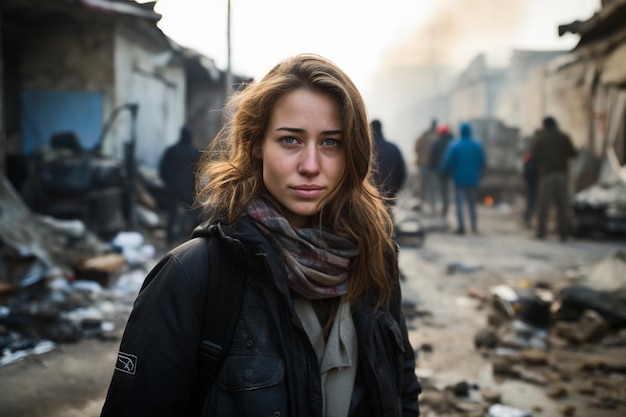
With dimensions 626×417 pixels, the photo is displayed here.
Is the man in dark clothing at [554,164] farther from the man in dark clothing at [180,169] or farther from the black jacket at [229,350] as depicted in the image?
the black jacket at [229,350]

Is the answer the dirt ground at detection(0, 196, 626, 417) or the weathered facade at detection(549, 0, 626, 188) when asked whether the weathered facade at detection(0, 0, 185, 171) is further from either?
the weathered facade at detection(549, 0, 626, 188)

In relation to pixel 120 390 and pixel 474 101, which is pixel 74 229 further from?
pixel 474 101

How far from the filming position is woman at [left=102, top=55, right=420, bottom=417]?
1.33 meters

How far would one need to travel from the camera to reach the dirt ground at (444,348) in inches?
136

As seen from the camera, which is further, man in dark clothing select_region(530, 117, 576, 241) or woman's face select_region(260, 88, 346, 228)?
man in dark clothing select_region(530, 117, 576, 241)

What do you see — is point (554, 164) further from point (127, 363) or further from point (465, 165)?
point (127, 363)

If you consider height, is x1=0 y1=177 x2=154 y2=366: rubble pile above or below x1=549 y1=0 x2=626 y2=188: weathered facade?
below

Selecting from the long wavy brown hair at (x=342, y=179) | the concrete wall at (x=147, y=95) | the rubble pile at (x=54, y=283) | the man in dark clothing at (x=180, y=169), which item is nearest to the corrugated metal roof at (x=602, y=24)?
the man in dark clothing at (x=180, y=169)

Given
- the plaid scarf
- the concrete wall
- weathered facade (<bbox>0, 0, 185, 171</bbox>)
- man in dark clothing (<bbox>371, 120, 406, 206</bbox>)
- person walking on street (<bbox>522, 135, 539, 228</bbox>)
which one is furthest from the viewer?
person walking on street (<bbox>522, 135, 539, 228</bbox>)

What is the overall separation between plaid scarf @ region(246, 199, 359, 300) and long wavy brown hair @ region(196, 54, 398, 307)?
0.05 metres

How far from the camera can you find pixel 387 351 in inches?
63.2

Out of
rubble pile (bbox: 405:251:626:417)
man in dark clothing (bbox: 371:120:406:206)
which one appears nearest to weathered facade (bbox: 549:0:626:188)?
man in dark clothing (bbox: 371:120:406:206)

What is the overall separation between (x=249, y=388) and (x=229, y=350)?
4.3 inches

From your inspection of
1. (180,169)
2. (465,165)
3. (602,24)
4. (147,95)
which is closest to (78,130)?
(147,95)
